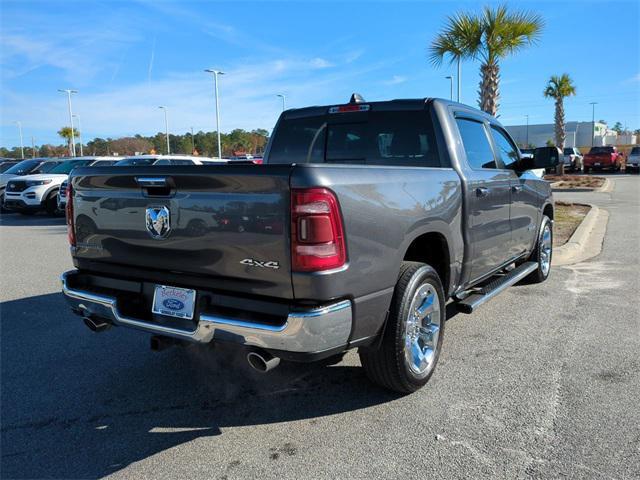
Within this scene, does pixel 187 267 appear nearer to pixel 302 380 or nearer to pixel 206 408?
pixel 206 408

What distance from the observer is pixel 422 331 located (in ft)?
12.0

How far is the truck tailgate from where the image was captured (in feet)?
8.98

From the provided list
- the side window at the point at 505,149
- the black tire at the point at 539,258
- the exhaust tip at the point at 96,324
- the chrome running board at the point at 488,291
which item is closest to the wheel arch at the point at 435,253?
the chrome running board at the point at 488,291

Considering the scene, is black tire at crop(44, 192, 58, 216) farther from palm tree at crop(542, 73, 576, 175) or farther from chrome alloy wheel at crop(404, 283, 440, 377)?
palm tree at crop(542, 73, 576, 175)

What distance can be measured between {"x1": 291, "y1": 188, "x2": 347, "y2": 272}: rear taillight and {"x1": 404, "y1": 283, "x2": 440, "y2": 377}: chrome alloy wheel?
907 millimetres

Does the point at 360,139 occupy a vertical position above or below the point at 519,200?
above

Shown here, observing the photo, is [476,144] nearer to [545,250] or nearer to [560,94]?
[545,250]

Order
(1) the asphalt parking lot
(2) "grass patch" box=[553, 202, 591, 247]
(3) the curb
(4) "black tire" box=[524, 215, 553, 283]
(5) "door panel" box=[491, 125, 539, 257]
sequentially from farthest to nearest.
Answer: (2) "grass patch" box=[553, 202, 591, 247]
(3) the curb
(4) "black tire" box=[524, 215, 553, 283]
(5) "door panel" box=[491, 125, 539, 257]
(1) the asphalt parking lot

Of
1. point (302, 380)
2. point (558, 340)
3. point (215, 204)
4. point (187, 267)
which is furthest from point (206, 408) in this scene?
point (558, 340)

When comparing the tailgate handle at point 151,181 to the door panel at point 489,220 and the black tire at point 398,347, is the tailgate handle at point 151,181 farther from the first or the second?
the door panel at point 489,220

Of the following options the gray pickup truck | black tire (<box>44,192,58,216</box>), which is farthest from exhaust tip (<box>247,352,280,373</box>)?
black tire (<box>44,192,58,216</box>)

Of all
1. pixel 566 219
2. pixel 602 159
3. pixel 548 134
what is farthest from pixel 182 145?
pixel 566 219

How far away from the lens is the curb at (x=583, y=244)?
8.15 meters

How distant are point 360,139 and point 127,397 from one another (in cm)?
276
